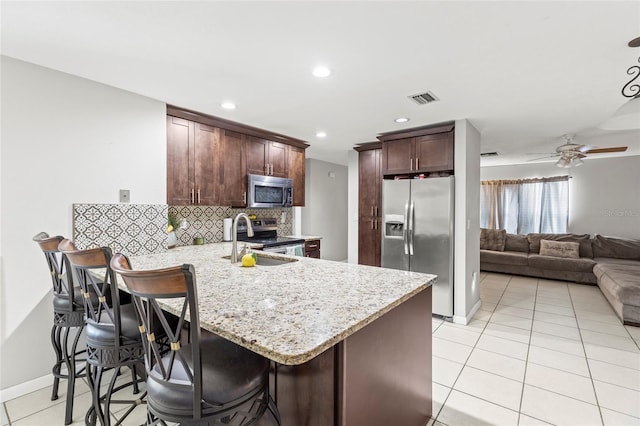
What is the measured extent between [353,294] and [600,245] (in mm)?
6669

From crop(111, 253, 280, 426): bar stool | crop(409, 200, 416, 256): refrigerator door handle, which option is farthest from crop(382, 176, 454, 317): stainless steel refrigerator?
crop(111, 253, 280, 426): bar stool

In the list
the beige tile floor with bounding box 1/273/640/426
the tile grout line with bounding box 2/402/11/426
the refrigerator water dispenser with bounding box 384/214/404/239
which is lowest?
the beige tile floor with bounding box 1/273/640/426

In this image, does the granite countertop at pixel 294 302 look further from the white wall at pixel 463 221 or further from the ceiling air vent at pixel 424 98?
the white wall at pixel 463 221

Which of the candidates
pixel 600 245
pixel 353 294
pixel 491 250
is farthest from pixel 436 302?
pixel 600 245

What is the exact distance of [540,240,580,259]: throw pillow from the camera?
18.2ft

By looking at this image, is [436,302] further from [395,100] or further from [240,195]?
[240,195]

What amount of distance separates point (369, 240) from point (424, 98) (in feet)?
8.53

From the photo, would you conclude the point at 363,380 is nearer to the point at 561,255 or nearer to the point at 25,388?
the point at 25,388

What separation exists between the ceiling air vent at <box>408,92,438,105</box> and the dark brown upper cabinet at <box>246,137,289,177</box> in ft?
7.01

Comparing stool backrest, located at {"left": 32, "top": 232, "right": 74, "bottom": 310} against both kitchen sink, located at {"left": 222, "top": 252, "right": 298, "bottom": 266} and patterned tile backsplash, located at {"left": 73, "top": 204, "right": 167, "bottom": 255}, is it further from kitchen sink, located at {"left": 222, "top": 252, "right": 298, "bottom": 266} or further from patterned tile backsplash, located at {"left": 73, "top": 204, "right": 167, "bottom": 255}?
kitchen sink, located at {"left": 222, "top": 252, "right": 298, "bottom": 266}

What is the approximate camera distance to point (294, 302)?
138 centimetres

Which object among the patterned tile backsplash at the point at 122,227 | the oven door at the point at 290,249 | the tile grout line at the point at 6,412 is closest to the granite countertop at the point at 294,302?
the patterned tile backsplash at the point at 122,227

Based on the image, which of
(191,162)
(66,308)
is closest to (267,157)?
(191,162)

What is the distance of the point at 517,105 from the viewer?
9.83 feet
